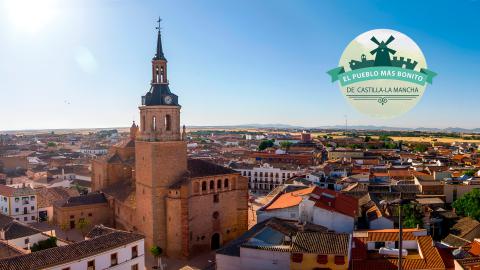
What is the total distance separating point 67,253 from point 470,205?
117 feet

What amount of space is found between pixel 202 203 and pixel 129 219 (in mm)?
8161

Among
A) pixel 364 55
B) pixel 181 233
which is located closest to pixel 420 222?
pixel 364 55

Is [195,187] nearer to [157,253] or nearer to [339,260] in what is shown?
[157,253]

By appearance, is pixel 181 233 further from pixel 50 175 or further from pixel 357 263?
pixel 50 175

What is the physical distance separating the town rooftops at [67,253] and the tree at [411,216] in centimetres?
2167

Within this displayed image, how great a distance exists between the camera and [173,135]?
34094mm

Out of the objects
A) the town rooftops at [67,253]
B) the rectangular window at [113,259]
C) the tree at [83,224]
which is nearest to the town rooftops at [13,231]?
the tree at [83,224]

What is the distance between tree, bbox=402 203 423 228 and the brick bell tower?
18.7m

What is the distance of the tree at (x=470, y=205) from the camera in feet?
134

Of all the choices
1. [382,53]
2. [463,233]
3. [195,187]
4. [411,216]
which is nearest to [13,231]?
[195,187]

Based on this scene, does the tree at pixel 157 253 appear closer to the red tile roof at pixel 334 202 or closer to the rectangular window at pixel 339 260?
the red tile roof at pixel 334 202

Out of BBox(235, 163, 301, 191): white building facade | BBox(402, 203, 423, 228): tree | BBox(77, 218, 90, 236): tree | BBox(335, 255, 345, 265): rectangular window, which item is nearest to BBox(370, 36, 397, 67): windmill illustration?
BBox(335, 255, 345, 265): rectangular window

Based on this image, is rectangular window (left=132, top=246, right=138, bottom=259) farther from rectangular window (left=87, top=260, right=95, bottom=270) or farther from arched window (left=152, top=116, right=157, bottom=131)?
arched window (left=152, top=116, right=157, bottom=131)

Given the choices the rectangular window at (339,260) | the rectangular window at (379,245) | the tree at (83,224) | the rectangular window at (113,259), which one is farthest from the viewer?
the tree at (83,224)
